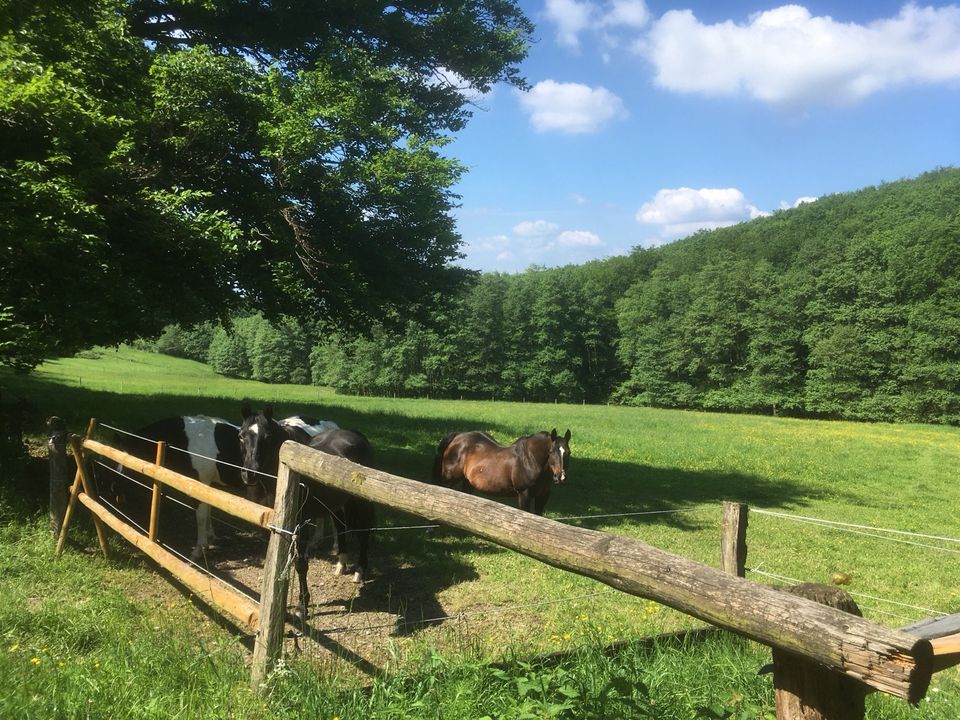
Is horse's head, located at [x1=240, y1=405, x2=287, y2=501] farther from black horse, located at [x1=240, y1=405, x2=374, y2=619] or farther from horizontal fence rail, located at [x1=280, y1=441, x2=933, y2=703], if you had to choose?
horizontal fence rail, located at [x1=280, y1=441, x2=933, y2=703]

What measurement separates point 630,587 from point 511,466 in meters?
7.25

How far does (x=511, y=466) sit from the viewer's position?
9688 mm

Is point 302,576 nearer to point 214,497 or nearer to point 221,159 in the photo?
point 214,497

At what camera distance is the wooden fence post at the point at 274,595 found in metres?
3.51

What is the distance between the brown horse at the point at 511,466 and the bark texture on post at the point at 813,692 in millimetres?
6519

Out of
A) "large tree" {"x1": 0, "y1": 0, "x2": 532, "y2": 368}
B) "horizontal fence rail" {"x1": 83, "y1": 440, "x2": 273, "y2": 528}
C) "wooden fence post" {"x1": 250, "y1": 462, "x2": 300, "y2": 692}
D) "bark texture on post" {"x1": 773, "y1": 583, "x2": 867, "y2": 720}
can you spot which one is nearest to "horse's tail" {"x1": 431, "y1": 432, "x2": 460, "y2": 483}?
"large tree" {"x1": 0, "y1": 0, "x2": 532, "y2": 368}

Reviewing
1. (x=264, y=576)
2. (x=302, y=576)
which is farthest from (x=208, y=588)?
(x=302, y=576)

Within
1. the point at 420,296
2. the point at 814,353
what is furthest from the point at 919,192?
the point at 420,296

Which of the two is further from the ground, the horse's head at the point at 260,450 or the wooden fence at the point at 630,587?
the wooden fence at the point at 630,587

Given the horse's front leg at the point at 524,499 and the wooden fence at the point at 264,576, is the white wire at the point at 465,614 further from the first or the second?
the horse's front leg at the point at 524,499

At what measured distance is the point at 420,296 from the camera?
42.5 ft

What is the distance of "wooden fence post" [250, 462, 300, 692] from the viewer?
138 inches

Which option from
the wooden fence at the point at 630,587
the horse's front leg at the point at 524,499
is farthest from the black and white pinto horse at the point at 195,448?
the horse's front leg at the point at 524,499

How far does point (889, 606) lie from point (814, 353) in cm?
5363
